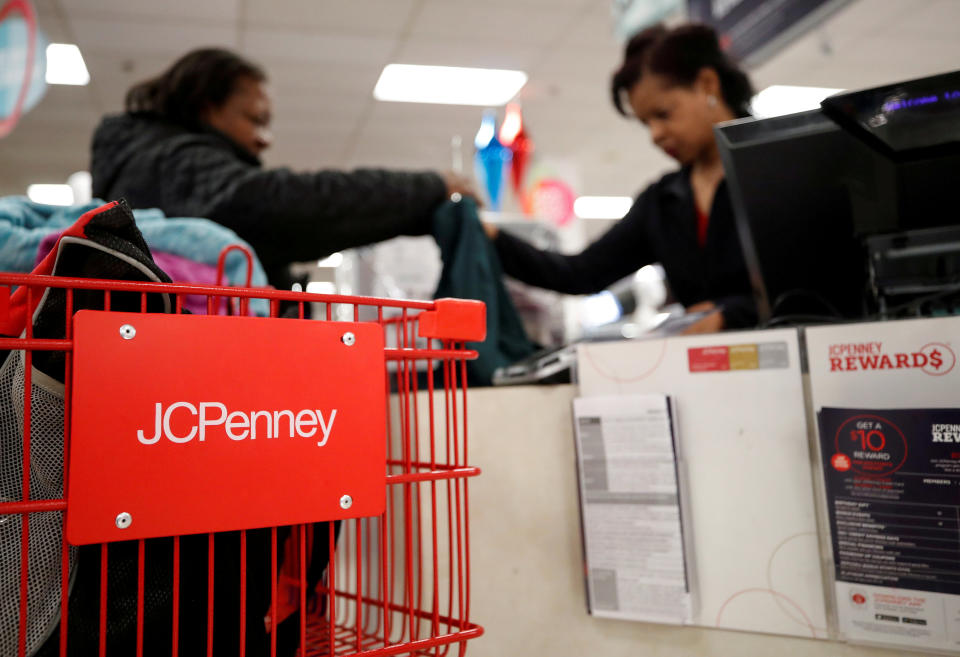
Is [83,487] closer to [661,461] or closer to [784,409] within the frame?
[661,461]

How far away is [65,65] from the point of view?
4.77 metres

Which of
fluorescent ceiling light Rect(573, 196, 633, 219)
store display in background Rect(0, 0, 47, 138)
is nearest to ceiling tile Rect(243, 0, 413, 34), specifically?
store display in background Rect(0, 0, 47, 138)

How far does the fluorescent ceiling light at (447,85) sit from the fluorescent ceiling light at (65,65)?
1.98 metres

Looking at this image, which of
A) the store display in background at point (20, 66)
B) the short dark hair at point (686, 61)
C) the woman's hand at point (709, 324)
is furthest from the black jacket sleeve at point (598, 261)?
the store display in background at point (20, 66)

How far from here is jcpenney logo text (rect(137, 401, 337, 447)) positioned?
0.59 metres

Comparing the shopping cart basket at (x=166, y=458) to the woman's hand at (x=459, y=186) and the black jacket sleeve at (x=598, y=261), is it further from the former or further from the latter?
the black jacket sleeve at (x=598, y=261)

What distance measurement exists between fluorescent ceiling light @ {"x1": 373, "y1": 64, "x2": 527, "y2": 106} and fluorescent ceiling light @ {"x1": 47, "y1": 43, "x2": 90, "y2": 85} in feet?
6.50

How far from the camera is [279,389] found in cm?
64

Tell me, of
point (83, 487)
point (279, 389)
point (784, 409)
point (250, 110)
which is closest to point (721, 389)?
point (784, 409)

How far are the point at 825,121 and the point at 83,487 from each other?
980 millimetres

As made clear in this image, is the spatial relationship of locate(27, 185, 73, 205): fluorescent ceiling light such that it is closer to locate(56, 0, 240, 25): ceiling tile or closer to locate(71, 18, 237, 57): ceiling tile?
locate(71, 18, 237, 57): ceiling tile

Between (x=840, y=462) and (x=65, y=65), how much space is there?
543 cm

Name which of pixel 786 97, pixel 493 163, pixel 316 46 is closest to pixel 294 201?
pixel 493 163

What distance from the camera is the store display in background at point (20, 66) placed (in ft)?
7.60
